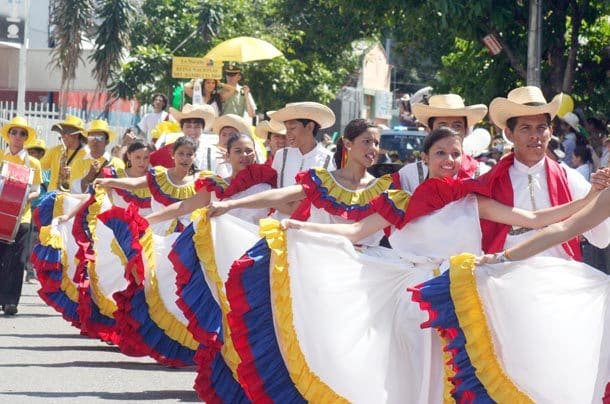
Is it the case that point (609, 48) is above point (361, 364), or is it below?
above

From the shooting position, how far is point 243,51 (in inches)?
808

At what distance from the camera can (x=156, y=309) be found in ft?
36.9

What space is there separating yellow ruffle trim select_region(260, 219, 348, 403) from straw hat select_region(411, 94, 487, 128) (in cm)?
203

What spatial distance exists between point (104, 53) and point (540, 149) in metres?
25.1

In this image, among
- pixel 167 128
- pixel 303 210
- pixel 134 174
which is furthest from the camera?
pixel 167 128

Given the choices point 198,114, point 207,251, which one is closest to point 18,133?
point 198,114

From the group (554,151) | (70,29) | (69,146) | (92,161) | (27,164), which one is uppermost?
(70,29)

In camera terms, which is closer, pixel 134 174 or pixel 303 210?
pixel 303 210

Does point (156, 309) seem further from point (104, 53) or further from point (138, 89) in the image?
point (138, 89)

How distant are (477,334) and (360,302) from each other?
39.5 inches

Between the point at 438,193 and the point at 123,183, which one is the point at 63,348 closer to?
the point at 123,183

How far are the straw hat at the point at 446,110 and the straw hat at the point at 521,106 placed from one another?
128cm

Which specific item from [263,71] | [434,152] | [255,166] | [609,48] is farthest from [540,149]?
[263,71]

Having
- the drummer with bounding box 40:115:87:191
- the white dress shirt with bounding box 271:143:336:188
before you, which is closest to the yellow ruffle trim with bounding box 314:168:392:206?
the white dress shirt with bounding box 271:143:336:188
